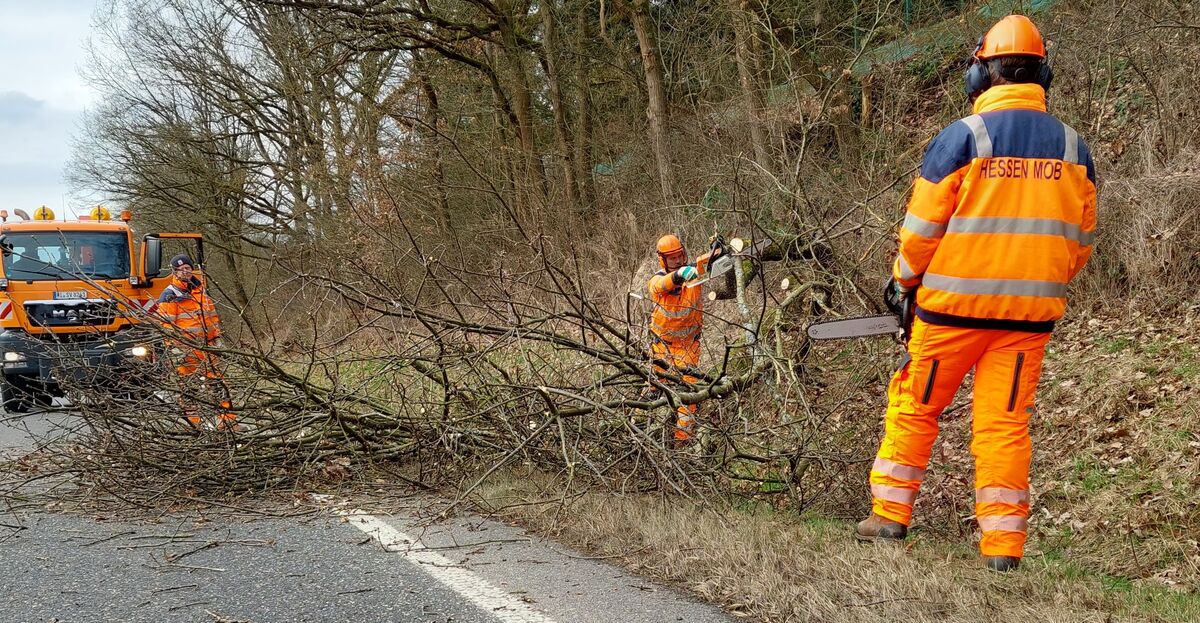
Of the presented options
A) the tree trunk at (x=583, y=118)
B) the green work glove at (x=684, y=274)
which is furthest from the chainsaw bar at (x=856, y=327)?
the tree trunk at (x=583, y=118)

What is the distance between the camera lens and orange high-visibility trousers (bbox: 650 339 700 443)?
17.0 ft

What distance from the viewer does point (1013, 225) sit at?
11.5 feet

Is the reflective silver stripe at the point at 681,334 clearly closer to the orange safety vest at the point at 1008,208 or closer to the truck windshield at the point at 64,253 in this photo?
the orange safety vest at the point at 1008,208

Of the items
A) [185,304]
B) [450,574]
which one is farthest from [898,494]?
[185,304]

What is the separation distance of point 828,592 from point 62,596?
3081 millimetres

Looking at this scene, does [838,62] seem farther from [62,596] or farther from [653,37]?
[62,596]

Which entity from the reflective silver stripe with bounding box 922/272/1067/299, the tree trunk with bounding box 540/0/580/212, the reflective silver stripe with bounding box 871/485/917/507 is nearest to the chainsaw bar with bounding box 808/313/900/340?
the reflective silver stripe with bounding box 922/272/1067/299

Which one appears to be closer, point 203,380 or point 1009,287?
point 1009,287

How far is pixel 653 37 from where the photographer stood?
14836 millimetres

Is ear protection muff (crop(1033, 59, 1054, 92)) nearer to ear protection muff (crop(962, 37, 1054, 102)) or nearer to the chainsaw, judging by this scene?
ear protection muff (crop(962, 37, 1054, 102))

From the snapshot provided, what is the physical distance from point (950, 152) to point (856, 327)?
109cm

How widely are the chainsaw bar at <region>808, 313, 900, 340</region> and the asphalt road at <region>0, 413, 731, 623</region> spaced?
1.62m

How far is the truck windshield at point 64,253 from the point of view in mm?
11289

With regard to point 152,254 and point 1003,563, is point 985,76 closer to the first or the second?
point 1003,563
